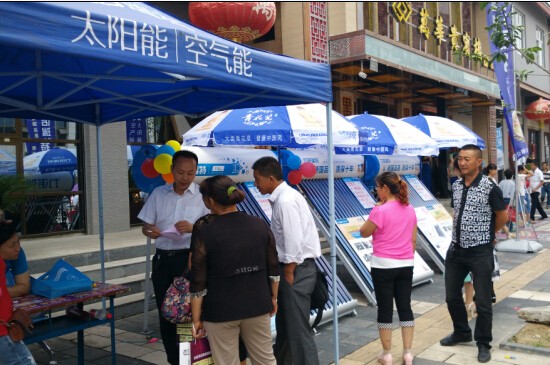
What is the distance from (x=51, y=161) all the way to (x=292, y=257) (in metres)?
7.23

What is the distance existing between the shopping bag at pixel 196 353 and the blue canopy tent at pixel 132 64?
4.92 ft

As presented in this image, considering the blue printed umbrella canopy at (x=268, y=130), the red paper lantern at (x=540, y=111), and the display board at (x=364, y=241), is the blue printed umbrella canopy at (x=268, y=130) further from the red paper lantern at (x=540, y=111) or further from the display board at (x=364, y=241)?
the red paper lantern at (x=540, y=111)

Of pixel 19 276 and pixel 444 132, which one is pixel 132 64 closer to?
pixel 19 276

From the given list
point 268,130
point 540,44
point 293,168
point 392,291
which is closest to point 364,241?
point 293,168

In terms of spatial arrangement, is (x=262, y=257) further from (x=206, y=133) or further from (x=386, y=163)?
(x=386, y=163)

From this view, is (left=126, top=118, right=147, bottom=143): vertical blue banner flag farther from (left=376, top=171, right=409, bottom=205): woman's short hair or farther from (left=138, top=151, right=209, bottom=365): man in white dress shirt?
(left=376, top=171, right=409, bottom=205): woman's short hair

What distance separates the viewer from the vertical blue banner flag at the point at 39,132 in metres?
9.16

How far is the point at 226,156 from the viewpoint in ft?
18.0

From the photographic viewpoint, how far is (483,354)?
14.7ft

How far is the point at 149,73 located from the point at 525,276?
6.49m

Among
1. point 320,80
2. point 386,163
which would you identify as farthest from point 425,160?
point 320,80

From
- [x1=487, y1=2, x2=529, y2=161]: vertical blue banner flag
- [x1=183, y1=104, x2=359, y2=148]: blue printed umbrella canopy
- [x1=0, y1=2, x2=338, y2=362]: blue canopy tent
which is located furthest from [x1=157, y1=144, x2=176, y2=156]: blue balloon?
[x1=487, y1=2, x2=529, y2=161]: vertical blue banner flag

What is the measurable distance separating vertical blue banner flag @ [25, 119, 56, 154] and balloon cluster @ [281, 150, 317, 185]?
518 cm

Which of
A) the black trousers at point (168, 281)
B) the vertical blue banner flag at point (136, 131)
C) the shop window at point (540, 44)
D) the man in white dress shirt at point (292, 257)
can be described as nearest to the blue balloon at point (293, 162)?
the black trousers at point (168, 281)
